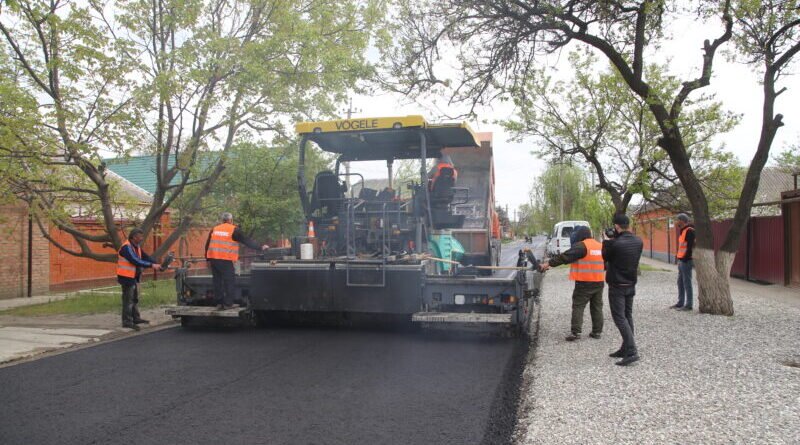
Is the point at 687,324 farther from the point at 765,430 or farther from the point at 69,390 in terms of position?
the point at 69,390

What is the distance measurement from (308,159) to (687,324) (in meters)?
6.48

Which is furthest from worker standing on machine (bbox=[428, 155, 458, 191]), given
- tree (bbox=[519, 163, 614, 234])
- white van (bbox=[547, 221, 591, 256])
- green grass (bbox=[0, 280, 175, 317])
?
tree (bbox=[519, 163, 614, 234])

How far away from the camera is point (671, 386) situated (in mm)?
5230

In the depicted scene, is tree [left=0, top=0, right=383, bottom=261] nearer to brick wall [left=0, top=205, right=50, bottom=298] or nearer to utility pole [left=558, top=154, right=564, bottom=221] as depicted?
brick wall [left=0, top=205, right=50, bottom=298]

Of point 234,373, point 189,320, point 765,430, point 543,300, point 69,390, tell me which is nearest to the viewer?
point 765,430

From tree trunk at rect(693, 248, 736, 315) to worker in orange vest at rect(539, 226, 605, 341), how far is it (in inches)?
107

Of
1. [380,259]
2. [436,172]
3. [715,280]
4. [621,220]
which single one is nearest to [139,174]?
[436,172]

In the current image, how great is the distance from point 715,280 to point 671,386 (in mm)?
4724

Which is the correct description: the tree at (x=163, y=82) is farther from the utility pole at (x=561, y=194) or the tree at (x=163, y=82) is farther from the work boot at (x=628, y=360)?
the utility pole at (x=561, y=194)

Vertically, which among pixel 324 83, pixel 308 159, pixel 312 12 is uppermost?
pixel 312 12

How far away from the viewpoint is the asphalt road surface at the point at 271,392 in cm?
439

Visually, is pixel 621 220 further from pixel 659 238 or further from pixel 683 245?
pixel 659 238

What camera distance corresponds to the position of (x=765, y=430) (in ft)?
13.5

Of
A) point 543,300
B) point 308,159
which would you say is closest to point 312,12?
point 308,159
